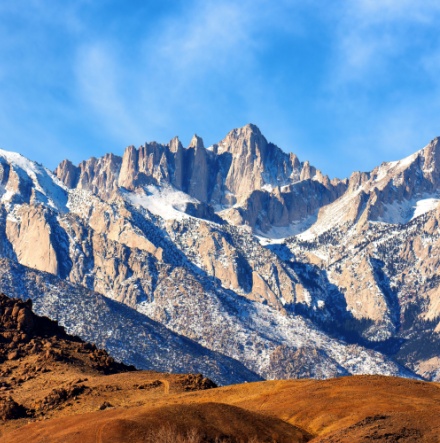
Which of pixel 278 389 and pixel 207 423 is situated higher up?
pixel 278 389

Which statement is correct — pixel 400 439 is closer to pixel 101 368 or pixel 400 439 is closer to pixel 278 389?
pixel 278 389

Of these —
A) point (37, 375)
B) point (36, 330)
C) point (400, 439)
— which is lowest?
point (400, 439)

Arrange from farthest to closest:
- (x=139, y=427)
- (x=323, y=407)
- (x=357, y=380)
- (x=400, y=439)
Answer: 1. (x=357, y=380)
2. (x=323, y=407)
3. (x=139, y=427)
4. (x=400, y=439)

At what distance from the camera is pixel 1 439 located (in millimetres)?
96875

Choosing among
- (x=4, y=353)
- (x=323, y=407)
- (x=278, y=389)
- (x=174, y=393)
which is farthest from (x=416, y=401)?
(x=4, y=353)

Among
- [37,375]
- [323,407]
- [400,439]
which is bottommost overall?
[400,439]

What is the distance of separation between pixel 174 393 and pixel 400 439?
40060 millimetres

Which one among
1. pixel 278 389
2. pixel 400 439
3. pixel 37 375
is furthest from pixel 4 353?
pixel 400 439

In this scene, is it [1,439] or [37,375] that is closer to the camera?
[1,439]

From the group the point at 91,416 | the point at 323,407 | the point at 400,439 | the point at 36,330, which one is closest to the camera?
the point at 400,439

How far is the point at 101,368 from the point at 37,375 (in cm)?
1027

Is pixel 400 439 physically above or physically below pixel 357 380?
below

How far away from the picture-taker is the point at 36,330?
14475cm

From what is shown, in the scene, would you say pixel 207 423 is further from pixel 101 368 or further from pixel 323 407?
pixel 101 368
